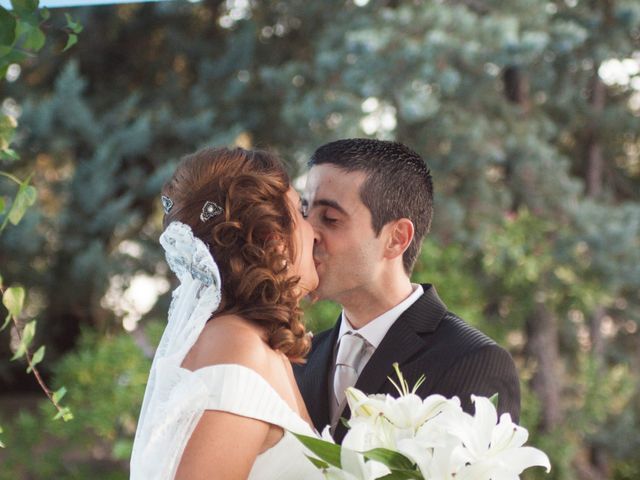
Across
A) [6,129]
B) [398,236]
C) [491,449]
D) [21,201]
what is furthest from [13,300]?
[398,236]

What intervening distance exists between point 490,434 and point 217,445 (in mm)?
503

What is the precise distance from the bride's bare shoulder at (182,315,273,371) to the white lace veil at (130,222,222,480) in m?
0.02

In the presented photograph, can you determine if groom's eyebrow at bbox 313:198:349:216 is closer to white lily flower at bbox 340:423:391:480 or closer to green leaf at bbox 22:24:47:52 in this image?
green leaf at bbox 22:24:47:52

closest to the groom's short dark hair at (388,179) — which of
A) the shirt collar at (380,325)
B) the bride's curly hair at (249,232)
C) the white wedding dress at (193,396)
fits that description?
the shirt collar at (380,325)

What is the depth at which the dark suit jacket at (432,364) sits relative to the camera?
2242 mm

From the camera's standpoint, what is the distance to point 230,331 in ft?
5.90

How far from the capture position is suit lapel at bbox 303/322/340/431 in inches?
96.6

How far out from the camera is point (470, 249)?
21.8 feet

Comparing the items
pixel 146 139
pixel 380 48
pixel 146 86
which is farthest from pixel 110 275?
pixel 380 48

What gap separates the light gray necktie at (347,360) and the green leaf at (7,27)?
1.36 metres

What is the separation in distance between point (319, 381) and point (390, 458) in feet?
4.01

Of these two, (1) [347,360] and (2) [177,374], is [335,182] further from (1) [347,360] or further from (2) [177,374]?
(2) [177,374]

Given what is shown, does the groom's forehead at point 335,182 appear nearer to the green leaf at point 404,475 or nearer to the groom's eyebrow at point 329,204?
the groom's eyebrow at point 329,204

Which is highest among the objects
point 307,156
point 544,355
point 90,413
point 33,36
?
point 33,36
